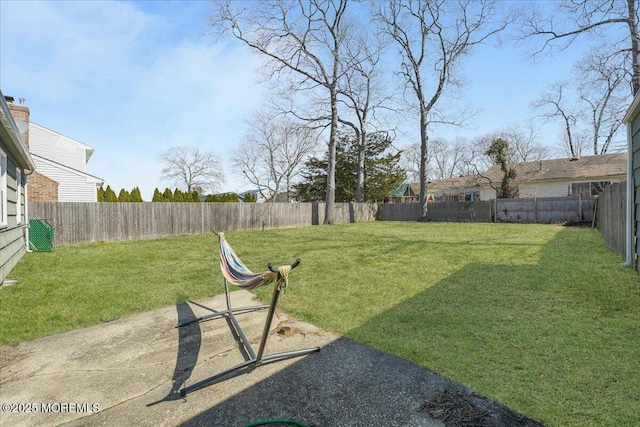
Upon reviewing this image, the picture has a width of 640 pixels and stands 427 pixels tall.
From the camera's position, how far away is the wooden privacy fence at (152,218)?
9.41 m

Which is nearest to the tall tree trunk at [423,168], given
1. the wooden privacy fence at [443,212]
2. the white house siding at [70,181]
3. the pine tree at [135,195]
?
the wooden privacy fence at [443,212]

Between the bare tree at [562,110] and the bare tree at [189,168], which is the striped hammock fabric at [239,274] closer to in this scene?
the bare tree at [562,110]

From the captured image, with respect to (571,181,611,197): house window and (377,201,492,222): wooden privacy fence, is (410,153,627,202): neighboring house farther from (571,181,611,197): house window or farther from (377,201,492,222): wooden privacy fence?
(377,201,492,222): wooden privacy fence

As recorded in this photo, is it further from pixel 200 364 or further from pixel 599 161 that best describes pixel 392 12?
pixel 200 364

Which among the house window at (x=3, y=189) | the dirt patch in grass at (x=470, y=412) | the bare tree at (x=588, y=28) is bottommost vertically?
the dirt patch in grass at (x=470, y=412)

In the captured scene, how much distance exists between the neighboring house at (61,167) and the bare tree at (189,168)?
15.6m

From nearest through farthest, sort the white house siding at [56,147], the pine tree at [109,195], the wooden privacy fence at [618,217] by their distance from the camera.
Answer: the wooden privacy fence at [618,217]
the white house siding at [56,147]
the pine tree at [109,195]

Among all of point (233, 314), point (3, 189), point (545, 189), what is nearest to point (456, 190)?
point (545, 189)

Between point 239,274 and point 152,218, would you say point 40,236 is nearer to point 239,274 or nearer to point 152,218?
point 152,218

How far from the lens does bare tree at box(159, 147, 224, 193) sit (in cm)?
3775

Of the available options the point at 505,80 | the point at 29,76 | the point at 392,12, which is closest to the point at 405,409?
the point at 29,76

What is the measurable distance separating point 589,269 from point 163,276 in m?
7.09

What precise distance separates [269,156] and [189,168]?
39.8 feet

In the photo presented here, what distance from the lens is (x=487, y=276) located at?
493 centimetres
